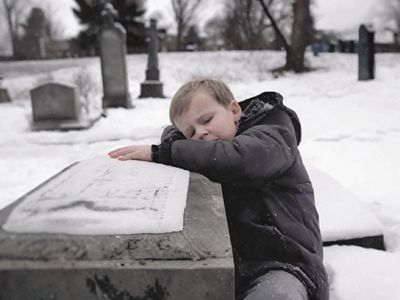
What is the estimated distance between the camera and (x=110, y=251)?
0.95 m

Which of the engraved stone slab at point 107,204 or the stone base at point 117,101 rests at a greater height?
the engraved stone slab at point 107,204

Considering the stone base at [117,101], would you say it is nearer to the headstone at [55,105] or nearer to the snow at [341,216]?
the headstone at [55,105]

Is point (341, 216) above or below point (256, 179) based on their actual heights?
below

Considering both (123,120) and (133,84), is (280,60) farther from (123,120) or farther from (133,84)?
(123,120)

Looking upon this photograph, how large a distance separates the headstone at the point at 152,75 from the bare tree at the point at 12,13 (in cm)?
3447

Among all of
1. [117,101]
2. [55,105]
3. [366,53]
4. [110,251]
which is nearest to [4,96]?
[117,101]

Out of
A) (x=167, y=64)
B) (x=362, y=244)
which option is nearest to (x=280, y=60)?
(x=167, y=64)

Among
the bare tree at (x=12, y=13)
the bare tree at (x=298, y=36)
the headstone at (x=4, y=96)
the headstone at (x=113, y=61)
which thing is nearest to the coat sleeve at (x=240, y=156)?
the headstone at (x=113, y=61)

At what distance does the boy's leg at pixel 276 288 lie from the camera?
130cm

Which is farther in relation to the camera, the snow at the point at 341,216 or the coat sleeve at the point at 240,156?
the snow at the point at 341,216

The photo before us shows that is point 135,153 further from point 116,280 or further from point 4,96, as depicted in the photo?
point 4,96

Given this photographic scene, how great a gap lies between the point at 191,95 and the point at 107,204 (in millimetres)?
680

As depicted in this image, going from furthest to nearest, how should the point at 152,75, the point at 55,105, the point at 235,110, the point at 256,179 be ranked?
the point at 152,75
the point at 55,105
the point at 235,110
the point at 256,179

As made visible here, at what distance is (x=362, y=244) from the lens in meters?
2.41
